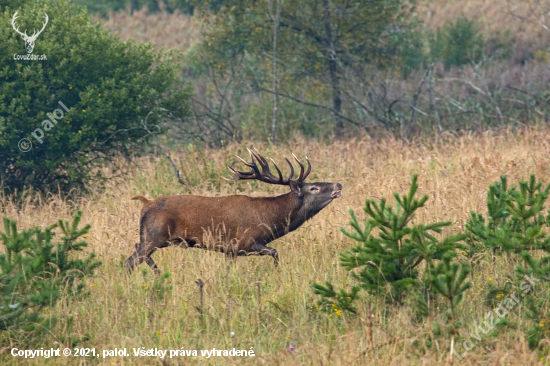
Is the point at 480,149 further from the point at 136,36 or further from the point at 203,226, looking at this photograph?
the point at 136,36

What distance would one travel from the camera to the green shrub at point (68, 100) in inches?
450

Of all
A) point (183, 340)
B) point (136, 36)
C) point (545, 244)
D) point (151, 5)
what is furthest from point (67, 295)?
point (151, 5)

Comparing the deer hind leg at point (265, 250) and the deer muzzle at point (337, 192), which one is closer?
the deer hind leg at point (265, 250)

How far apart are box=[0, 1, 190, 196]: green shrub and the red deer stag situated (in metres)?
4.59

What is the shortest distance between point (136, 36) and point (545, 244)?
2926 cm

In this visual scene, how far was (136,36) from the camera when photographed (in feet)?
107

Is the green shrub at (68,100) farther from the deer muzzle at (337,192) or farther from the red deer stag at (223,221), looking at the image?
the deer muzzle at (337,192)

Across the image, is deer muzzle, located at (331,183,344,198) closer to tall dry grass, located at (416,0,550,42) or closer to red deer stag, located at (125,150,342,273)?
red deer stag, located at (125,150,342,273)

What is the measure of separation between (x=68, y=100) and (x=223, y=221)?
5683mm

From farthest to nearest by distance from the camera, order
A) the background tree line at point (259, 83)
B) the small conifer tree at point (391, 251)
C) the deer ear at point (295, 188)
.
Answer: the background tree line at point (259, 83)
the deer ear at point (295, 188)
the small conifer tree at point (391, 251)

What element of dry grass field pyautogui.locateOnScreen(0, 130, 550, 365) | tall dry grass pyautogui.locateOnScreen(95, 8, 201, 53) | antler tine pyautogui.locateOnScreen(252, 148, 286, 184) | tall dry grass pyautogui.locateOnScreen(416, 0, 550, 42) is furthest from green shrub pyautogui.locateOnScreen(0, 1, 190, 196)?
tall dry grass pyautogui.locateOnScreen(95, 8, 201, 53)
